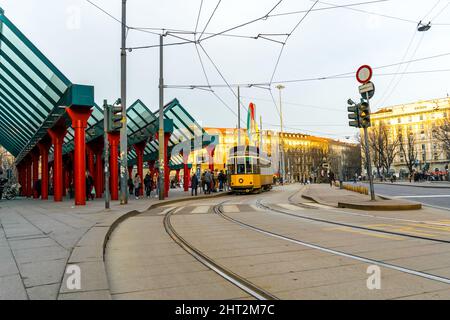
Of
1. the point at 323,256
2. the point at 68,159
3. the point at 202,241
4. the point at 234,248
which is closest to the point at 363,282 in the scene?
the point at 323,256

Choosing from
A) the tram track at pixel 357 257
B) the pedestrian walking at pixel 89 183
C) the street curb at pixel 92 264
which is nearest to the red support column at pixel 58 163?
the pedestrian walking at pixel 89 183

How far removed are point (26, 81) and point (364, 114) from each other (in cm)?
1482

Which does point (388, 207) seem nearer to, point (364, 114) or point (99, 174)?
point (364, 114)

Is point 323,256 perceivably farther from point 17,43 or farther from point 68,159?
point 68,159

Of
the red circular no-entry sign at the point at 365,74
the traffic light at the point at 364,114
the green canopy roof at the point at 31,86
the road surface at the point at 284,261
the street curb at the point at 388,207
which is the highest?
the green canopy roof at the point at 31,86

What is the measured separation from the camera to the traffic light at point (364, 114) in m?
14.3

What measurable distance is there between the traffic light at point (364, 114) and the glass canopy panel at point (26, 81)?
11.9m

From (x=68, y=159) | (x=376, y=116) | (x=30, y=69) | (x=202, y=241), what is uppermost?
(x=376, y=116)

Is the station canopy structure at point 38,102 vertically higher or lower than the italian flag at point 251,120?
lower

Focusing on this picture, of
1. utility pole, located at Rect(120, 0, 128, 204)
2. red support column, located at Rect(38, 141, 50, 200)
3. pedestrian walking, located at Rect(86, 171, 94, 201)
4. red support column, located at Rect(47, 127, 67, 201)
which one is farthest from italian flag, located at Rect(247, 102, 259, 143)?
utility pole, located at Rect(120, 0, 128, 204)

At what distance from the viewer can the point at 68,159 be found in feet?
Result: 130

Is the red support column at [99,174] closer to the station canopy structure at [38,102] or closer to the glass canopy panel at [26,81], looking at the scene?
the station canopy structure at [38,102]

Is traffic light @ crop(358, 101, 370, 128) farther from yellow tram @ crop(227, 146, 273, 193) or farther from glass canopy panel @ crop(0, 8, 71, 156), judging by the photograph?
yellow tram @ crop(227, 146, 273, 193)

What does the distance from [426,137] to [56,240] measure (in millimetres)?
113864
